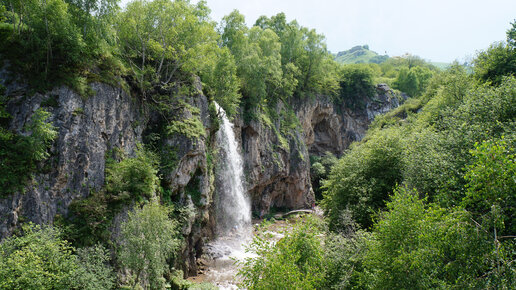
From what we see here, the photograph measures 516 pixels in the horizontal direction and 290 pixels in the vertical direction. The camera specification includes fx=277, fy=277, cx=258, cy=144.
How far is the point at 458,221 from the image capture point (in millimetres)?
8297

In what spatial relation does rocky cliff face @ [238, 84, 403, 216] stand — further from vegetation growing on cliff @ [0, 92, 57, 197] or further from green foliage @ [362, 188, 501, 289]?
green foliage @ [362, 188, 501, 289]

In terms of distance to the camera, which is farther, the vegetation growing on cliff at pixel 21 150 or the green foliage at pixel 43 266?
the vegetation growing on cliff at pixel 21 150

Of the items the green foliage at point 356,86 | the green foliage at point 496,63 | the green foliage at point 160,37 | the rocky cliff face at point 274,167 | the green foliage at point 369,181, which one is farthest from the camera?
the green foliage at point 356,86

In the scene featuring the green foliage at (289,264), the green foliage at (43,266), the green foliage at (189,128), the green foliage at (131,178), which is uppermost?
the green foliage at (189,128)

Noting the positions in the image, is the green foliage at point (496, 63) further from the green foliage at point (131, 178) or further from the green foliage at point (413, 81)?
the green foliage at point (413, 81)

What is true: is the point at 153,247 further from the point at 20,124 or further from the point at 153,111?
the point at 153,111

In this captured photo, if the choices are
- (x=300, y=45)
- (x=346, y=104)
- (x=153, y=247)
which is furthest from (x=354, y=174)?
(x=346, y=104)

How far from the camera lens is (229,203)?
27859mm

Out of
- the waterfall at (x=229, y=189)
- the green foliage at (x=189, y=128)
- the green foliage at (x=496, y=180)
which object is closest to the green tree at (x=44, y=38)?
the green foliage at (x=189, y=128)

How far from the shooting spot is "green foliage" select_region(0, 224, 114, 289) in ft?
30.2

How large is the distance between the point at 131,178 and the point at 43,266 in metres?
6.32

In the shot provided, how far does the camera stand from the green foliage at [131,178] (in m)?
15.1

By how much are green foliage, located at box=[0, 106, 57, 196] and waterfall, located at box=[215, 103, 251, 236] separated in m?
15.4

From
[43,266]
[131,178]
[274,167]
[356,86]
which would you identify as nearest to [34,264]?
[43,266]
